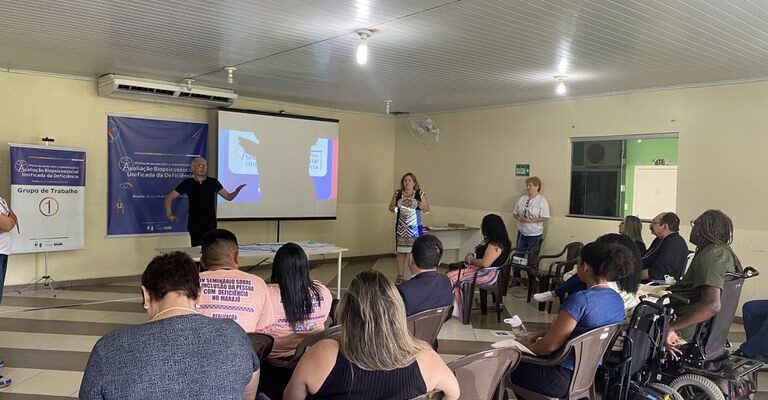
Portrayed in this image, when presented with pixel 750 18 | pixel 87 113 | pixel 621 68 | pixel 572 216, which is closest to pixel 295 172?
pixel 87 113

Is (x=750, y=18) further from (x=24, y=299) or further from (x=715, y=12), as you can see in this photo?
(x=24, y=299)

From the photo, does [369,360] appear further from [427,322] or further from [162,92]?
[162,92]

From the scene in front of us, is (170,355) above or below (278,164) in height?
below

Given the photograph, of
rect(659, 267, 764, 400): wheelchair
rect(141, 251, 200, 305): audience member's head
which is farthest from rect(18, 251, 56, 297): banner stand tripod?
rect(659, 267, 764, 400): wheelchair

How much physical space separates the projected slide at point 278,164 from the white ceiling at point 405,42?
954 millimetres

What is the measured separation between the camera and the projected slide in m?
7.44

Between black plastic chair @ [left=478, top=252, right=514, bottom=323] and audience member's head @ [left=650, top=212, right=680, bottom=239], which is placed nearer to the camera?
audience member's head @ [left=650, top=212, right=680, bottom=239]

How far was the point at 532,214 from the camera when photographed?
719 centimetres

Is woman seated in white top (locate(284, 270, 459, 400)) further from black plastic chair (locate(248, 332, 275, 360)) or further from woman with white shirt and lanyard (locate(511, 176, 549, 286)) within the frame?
woman with white shirt and lanyard (locate(511, 176, 549, 286))

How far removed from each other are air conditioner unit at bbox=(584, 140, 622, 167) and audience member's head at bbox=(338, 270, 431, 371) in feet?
18.9

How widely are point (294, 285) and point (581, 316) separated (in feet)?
4.33

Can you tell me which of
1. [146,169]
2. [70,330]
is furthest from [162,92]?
[70,330]

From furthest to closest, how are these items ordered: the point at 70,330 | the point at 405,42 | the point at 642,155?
the point at 642,155
the point at 70,330
the point at 405,42

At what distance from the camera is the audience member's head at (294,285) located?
2.64m
